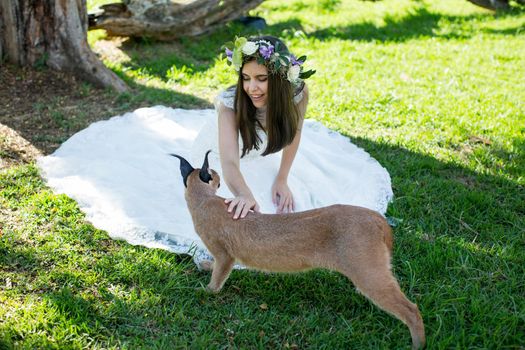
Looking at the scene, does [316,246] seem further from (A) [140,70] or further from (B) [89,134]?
(A) [140,70]

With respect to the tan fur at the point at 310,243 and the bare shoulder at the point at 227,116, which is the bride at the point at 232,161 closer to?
the bare shoulder at the point at 227,116

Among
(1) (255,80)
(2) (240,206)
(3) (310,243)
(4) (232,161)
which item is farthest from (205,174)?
(1) (255,80)

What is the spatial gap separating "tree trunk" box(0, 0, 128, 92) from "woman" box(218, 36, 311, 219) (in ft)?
10.3

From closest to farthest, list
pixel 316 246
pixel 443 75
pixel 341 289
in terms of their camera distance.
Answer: pixel 316 246, pixel 341 289, pixel 443 75

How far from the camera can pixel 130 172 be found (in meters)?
5.09

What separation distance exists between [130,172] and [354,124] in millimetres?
2856

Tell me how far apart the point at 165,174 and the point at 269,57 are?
5.75 ft

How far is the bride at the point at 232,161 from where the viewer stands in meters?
4.07

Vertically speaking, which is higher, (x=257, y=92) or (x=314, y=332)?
(x=257, y=92)

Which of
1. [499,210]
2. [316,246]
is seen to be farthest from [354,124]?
[316,246]

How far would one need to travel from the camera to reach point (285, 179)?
463 centimetres

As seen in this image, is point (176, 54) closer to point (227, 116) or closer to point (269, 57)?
point (227, 116)

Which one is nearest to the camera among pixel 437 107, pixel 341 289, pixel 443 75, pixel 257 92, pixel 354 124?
pixel 341 289

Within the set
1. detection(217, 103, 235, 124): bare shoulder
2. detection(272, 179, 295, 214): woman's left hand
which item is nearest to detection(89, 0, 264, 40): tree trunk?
detection(217, 103, 235, 124): bare shoulder
